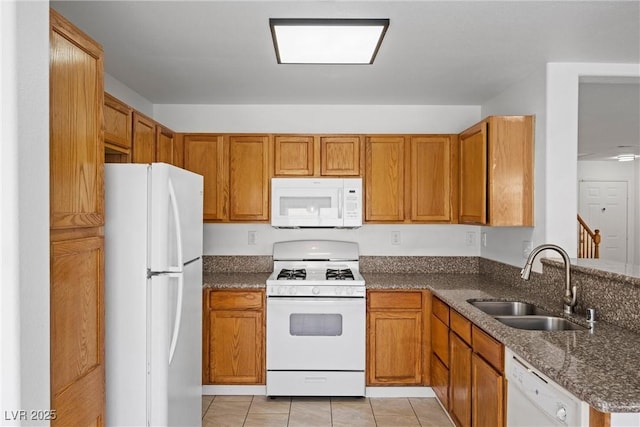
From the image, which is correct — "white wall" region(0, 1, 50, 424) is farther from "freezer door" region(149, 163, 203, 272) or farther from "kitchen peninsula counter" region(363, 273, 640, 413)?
"kitchen peninsula counter" region(363, 273, 640, 413)

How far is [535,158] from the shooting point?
2.84m

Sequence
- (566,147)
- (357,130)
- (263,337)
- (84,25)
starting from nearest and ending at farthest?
(84,25)
(566,147)
(263,337)
(357,130)

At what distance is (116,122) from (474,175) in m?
2.45

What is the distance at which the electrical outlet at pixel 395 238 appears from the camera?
3930 millimetres

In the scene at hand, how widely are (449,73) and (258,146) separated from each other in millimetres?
1628

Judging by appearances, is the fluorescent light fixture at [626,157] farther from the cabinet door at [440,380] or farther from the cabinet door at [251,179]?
the cabinet door at [251,179]

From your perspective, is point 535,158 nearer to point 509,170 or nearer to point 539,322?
point 509,170

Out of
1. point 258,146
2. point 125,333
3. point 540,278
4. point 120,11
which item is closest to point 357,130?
point 258,146

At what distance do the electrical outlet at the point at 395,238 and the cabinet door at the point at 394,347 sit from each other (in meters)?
0.81

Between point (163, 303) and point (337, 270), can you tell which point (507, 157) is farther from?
point (163, 303)

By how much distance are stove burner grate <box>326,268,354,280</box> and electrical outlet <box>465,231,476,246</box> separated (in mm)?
1160

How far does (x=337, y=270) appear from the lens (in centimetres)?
375

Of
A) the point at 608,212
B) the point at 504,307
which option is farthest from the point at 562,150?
the point at 608,212

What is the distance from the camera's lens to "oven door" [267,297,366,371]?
3240mm
